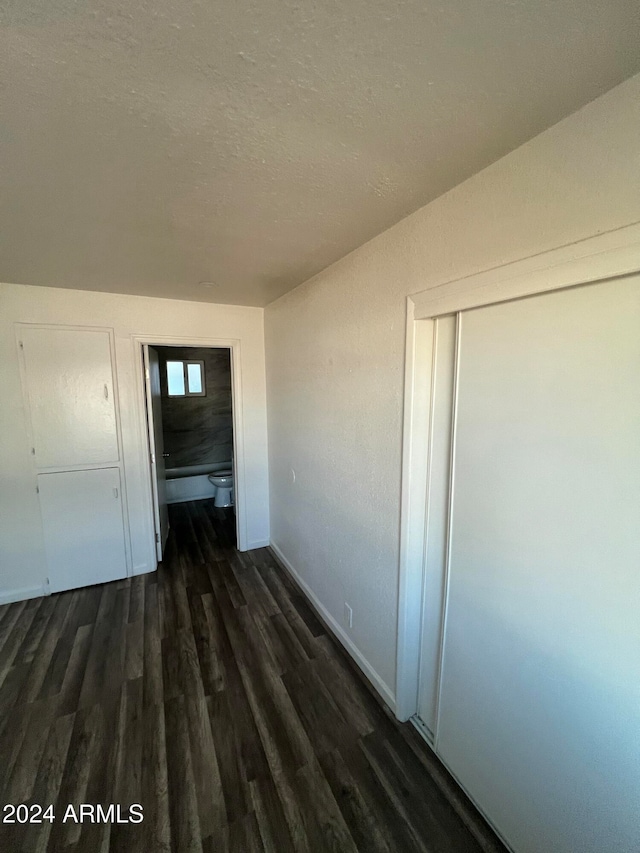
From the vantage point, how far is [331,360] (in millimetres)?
2076

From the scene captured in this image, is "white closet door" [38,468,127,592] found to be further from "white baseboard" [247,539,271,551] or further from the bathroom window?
the bathroom window

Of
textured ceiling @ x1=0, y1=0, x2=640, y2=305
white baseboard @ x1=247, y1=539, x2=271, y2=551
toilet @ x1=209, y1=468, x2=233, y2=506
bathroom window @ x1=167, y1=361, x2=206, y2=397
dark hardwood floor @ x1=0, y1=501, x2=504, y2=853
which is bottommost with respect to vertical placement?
dark hardwood floor @ x1=0, y1=501, x2=504, y2=853

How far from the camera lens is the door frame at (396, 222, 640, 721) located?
86 cm

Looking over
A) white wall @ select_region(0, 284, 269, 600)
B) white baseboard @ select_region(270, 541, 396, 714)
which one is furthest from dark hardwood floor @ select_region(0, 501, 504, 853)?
white wall @ select_region(0, 284, 269, 600)

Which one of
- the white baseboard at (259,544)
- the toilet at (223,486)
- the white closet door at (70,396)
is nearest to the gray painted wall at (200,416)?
the toilet at (223,486)

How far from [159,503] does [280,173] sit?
294cm

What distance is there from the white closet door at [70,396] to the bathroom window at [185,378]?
1.86 meters

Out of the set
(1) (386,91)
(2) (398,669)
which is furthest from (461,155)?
(2) (398,669)

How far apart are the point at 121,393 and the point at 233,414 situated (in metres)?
0.92

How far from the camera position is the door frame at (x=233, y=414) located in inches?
112

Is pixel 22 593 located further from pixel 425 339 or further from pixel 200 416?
pixel 425 339

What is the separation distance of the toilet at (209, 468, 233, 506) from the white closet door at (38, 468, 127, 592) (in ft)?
5.65

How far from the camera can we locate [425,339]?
1.45 metres

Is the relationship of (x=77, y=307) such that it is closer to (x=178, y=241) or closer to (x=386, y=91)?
(x=178, y=241)
